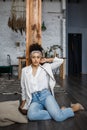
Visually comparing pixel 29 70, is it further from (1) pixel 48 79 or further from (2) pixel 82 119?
(2) pixel 82 119

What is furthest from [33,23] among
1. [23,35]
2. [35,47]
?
[23,35]

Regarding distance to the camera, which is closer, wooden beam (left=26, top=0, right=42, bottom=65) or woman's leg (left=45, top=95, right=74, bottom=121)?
woman's leg (left=45, top=95, right=74, bottom=121)

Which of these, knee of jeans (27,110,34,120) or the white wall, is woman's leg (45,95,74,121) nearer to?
knee of jeans (27,110,34,120)

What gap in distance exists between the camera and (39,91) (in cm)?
347

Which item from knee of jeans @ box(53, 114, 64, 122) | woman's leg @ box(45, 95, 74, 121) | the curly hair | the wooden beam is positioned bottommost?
knee of jeans @ box(53, 114, 64, 122)

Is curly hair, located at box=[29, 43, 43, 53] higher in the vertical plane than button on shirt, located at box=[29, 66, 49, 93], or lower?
higher

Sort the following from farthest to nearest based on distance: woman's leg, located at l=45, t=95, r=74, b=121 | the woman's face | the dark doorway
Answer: the dark doorway, the woman's face, woman's leg, located at l=45, t=95, r=74, b=121

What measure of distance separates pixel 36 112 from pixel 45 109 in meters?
0.17

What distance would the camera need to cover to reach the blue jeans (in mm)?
3381

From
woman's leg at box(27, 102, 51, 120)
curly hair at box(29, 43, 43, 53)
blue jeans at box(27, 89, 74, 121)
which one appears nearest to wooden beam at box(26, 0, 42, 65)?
curly hair at box(29, 43, 43, 53)

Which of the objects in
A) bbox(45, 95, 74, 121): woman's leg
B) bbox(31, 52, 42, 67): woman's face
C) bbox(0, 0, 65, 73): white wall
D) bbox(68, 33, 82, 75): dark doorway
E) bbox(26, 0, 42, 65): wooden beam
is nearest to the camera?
bbox(45, 95, 74, 121): woman's leg

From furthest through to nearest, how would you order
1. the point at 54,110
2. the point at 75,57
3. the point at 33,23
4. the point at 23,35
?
the point at 75,57
the point at 23,35
the point at 33,23
the point at 54,110

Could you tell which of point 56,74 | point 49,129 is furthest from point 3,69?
point 49,129

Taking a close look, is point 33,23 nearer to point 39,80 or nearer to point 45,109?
point 39,80
